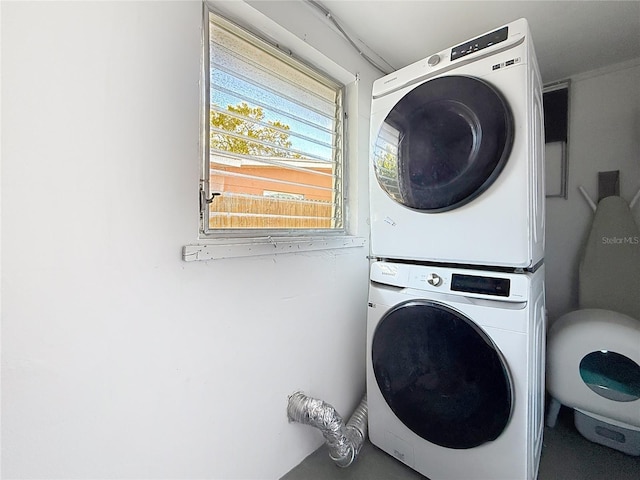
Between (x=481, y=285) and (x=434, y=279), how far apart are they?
→ 0.55 feet

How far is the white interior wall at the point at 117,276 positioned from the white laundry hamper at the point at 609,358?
1437 millimetres

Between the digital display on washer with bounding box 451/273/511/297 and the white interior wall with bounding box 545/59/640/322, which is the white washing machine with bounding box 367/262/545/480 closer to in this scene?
the digital display on washer with bounding box 451/273/511/297

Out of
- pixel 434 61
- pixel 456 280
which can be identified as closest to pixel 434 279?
pixel 456 280

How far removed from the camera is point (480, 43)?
1078mm

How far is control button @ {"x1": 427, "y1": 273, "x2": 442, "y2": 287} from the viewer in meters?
1.15

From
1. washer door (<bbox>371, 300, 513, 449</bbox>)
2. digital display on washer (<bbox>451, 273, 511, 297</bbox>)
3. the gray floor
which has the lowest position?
the gray floor

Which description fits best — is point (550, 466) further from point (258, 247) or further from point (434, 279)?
point (258, 247)

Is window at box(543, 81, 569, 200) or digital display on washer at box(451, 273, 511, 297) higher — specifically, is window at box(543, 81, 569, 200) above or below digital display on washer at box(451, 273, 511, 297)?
above

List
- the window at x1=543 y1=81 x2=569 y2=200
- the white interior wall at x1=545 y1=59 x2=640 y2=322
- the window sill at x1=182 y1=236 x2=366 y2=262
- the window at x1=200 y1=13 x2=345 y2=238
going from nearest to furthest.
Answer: the window sill at x1=182 y1=236 x2=366 y2=262 < the window at x1=200 y1=13 x2=345 y2=238 < the white interior wall at x1=545 y1=59 x2=640 y2=322 < the window at x1=543 y1=81 x2=569 y2=200

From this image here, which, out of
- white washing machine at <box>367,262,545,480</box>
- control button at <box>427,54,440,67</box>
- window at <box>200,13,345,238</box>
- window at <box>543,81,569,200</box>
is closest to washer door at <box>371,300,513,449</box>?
white washing machine at <box>367,262,545,480</box>

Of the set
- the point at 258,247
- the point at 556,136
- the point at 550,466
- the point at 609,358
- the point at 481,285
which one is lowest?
the point at 550,466

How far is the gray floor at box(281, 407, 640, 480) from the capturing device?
128cm

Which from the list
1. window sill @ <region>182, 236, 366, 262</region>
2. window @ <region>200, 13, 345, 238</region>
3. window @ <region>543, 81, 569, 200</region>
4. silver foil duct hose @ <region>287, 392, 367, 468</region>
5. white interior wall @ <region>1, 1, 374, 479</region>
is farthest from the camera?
window @ <region>543, 81, 569, 200</region>

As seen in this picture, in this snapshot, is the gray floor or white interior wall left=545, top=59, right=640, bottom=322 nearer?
the gray floor
